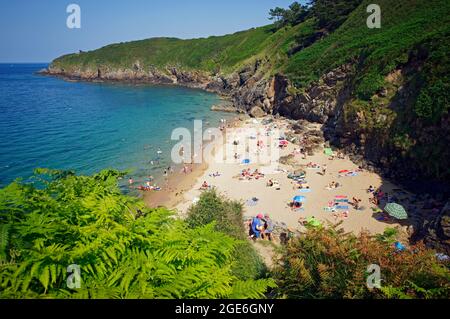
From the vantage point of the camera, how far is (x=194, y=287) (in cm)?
374

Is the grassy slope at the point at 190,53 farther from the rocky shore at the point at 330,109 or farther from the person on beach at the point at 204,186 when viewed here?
the person on beach at the point at 204,186

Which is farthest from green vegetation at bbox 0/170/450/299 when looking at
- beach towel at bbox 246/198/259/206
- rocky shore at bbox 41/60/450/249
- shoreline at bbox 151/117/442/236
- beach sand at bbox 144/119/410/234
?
beach towel at bbox 246/198/259/206

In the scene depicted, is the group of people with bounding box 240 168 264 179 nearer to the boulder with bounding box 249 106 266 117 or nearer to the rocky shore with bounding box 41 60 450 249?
the rocky shore with bounding box 41 60 450 249

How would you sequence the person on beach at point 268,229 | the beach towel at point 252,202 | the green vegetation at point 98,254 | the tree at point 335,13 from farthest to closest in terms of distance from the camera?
the tree at point 335,13 < the beach towel at point 252,202 < the person on beach at point 268,229 < the green vegetation at point 98,254

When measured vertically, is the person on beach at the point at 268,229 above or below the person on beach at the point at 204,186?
below

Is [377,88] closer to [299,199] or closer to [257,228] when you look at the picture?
[299,199]

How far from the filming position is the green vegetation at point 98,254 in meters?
3.23

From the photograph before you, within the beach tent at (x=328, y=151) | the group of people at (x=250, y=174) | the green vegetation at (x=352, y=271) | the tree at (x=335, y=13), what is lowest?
the group of people at (x=250, y=174)

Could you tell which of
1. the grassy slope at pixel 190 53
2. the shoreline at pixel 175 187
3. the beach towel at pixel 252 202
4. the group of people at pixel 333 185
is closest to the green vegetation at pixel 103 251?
the beach towel at pixel 252 202

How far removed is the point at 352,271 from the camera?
26.6ft

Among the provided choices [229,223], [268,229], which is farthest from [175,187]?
[229,223]

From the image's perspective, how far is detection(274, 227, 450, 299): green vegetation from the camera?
253 inches

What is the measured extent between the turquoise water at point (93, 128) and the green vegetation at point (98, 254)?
92.5 feet

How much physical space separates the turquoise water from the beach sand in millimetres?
5847
